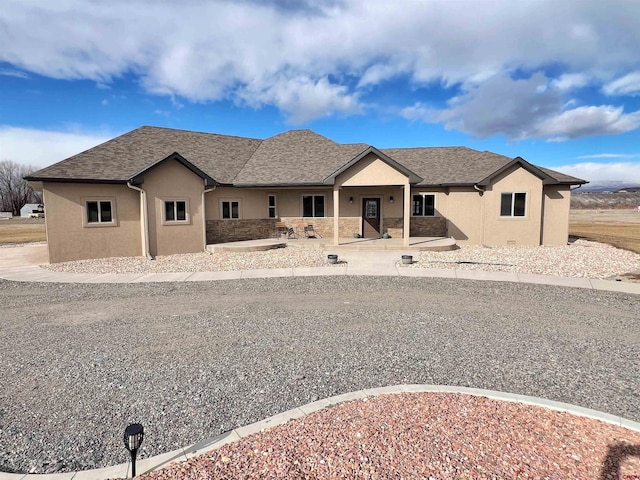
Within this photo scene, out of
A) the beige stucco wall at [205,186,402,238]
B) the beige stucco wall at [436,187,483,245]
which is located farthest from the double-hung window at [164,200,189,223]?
the beige stucco wall at [436,187,483,245]

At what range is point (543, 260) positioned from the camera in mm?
14156

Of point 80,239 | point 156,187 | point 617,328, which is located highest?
point 156,187

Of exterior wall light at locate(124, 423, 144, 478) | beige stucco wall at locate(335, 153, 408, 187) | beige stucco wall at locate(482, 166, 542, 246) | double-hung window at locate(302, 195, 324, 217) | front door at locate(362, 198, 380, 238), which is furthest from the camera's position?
double-hung window at locate(302, 195, 324, 217)

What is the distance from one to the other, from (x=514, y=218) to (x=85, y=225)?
2032cm

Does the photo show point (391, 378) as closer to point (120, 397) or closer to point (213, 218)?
point (120, 397)

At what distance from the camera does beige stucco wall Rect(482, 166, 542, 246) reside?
59.8ft

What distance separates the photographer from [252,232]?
20.0 m

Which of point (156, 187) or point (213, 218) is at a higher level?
point (156, 187)

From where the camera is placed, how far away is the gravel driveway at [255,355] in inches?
155

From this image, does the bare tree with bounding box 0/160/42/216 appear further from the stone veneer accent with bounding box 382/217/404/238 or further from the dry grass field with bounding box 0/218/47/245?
the stone veneer accent with bounding box 382/217/404/238

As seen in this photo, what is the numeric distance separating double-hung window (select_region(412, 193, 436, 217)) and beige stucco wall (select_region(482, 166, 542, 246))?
2715 mm

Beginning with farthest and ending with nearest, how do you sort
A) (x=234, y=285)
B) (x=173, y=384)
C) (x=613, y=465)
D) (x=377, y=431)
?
(x=234, y=285) < (x=173, y=384) < (x=377, y=431) < (x=613, y=465)

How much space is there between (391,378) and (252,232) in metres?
16.1

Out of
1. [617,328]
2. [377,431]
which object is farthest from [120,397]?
[617,328]
